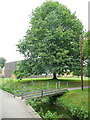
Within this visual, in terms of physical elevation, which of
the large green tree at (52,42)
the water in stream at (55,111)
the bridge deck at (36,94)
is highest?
the large green tree at (52,42)

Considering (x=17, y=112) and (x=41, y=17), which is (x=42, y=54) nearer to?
(x=41, y=17)

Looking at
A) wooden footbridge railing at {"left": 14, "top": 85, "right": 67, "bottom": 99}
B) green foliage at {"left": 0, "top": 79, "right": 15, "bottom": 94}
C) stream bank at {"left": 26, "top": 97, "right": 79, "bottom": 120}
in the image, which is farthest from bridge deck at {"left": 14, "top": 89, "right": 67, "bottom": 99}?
green foliage at {"left": 0, "top": 79, "right": 15, "bottom": 94}

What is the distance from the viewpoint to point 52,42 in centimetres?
2188

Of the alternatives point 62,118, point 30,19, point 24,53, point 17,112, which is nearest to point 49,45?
point 24,53

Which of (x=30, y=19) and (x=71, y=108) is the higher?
(x=30, y=19)

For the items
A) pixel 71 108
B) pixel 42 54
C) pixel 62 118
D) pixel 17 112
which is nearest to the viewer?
pixel 17 112

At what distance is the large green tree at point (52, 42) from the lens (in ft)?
68.5

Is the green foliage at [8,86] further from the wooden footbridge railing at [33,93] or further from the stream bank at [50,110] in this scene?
the stream bank at [50,110]

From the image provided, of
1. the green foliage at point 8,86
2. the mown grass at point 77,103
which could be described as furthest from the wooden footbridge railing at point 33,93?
the green foliage at point 8,86

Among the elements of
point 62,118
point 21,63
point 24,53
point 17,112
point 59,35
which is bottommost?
point 62,118

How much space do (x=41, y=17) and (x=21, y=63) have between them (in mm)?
8824

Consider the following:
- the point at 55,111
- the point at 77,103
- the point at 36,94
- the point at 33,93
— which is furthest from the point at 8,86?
the point at 77,103

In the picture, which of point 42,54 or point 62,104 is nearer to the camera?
point 62,104

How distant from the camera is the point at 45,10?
2475 centimetres
